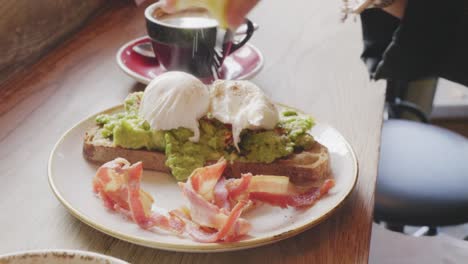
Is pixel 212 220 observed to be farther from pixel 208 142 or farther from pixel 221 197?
pixel 208 142

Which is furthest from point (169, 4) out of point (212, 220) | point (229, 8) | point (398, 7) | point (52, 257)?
point (398, 7)

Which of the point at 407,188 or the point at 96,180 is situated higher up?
the point at 96,180

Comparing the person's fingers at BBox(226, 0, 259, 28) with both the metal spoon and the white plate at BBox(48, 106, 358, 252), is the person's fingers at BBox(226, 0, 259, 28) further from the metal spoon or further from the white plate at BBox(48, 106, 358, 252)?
the metal spoon

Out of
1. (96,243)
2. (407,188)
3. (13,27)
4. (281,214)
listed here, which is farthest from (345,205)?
(13,27)

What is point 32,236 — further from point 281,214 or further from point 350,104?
point 350,104

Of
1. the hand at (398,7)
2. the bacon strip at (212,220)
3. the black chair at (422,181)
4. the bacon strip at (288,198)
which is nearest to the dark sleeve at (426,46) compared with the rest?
the hand at (398,7)

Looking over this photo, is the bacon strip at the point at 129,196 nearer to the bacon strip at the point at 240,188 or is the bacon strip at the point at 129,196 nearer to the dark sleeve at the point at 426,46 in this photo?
the bacon strip at the point at 240,188
